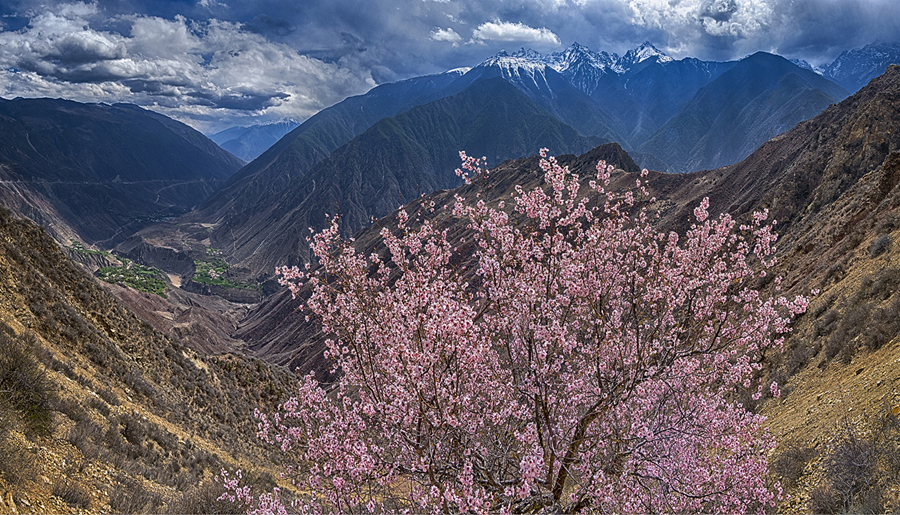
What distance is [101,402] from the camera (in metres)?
13.3

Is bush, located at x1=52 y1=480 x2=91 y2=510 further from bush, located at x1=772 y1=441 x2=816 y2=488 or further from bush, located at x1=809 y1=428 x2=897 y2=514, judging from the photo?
bush, located at x1=772 y1=441 x2=816 y2=488

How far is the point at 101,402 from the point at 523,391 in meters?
13.5

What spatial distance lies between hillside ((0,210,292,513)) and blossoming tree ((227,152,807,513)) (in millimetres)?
4147

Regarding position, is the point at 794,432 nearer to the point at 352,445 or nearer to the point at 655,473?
the point at 655,473

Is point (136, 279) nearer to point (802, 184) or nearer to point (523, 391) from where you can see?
point (802, 184)

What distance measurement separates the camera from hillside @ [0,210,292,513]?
820 cm

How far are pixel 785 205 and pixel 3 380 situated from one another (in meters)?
43.4

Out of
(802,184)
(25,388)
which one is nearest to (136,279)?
(25,388)

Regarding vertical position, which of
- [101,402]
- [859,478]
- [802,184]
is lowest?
[859,478]

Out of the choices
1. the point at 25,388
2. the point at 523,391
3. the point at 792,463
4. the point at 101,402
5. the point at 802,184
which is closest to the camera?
the point at 523,391

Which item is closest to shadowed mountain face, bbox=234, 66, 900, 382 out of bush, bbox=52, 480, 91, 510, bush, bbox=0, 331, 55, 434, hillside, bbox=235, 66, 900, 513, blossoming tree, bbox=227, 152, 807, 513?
hillside, bbox=235, 66, 900, 513

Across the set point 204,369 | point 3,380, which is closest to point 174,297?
point 204,369

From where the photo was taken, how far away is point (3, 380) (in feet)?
30.1

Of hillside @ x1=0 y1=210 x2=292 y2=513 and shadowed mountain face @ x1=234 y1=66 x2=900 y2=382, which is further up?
shadowed mountain face @ x1=234 y1=66 x2=900 y2=382
